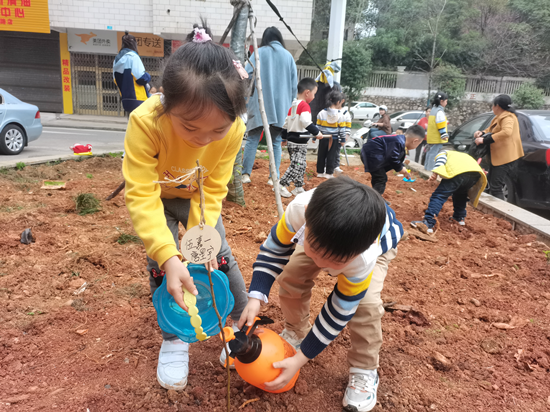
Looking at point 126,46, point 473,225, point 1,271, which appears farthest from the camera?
point 126,46

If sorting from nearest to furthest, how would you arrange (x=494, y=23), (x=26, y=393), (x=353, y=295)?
1. (x=353, y=295)
2. (x=26, y=393)
3. (x=494, y=23)

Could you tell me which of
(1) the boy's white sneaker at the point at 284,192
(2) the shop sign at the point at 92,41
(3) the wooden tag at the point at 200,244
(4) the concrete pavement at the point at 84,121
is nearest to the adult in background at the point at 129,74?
(1) the boy's white sneaker at the point at 284,192

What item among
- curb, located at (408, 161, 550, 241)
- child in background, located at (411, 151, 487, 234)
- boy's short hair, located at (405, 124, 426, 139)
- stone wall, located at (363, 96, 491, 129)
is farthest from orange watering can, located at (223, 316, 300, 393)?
stone wall, located at (363, 96, 491, 129)

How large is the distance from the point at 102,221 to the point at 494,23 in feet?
97.5

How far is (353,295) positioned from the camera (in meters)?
1.46

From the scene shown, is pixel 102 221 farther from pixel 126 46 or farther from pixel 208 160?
pixel 126 46

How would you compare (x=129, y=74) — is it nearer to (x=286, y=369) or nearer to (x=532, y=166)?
(x=286, y=369)

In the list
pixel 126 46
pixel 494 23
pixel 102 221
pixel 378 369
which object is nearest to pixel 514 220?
pixel 378 369

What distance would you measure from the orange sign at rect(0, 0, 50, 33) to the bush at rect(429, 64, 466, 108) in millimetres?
18535

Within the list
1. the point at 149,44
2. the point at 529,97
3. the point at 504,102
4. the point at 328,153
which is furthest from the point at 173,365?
the point at 529,97

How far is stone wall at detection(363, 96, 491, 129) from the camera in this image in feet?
71.3

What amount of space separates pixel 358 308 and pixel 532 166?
4359mm

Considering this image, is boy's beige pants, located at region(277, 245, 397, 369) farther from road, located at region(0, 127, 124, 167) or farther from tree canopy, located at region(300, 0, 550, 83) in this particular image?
tree canopy, located at region(300, 0, 550, 83)

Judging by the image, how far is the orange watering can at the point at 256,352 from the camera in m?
1.39
